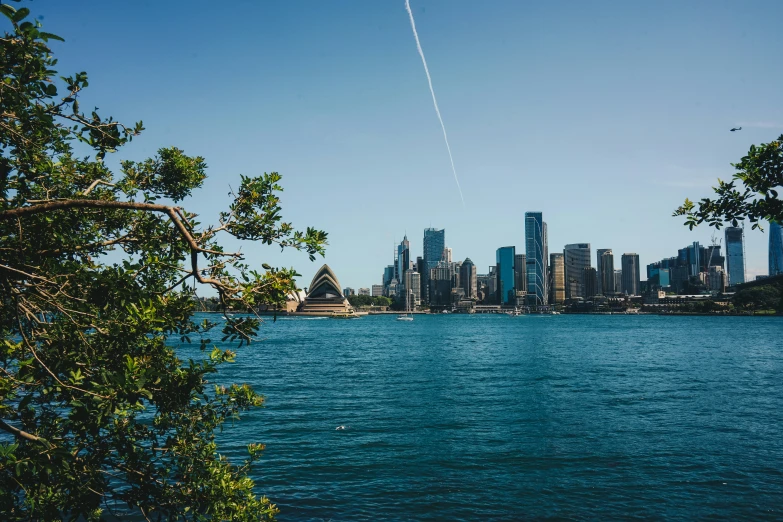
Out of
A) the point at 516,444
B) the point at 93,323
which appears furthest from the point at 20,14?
the point at 516,444

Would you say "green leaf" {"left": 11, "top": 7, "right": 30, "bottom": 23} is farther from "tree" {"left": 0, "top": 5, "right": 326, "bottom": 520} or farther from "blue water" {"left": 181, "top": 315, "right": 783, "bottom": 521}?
"blue water" {"left": 181, "top": 315, "right": 783, "bottom": 521}

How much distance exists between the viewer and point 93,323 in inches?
217

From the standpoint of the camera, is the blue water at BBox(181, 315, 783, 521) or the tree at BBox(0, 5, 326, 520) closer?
the tree at BBox(0, 5, 326, 520)

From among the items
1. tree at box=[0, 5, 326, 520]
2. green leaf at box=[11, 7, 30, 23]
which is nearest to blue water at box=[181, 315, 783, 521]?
tree at box=[0, 5, 326, 520]

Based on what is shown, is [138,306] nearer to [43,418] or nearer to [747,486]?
[43,418]

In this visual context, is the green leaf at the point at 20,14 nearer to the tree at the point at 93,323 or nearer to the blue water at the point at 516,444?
the tree at the point at 93,323

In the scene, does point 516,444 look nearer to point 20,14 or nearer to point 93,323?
point 93,323

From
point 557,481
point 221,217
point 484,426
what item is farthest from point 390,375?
point 221,217

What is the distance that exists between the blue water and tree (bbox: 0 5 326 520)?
9273 millimetres

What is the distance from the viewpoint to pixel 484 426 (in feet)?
79.4

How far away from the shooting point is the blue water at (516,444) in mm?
15188

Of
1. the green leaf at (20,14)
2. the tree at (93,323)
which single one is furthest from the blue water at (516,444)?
the green leaf at (20,14)

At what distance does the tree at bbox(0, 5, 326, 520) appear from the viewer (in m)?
4.77

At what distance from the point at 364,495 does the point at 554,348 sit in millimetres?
58469
